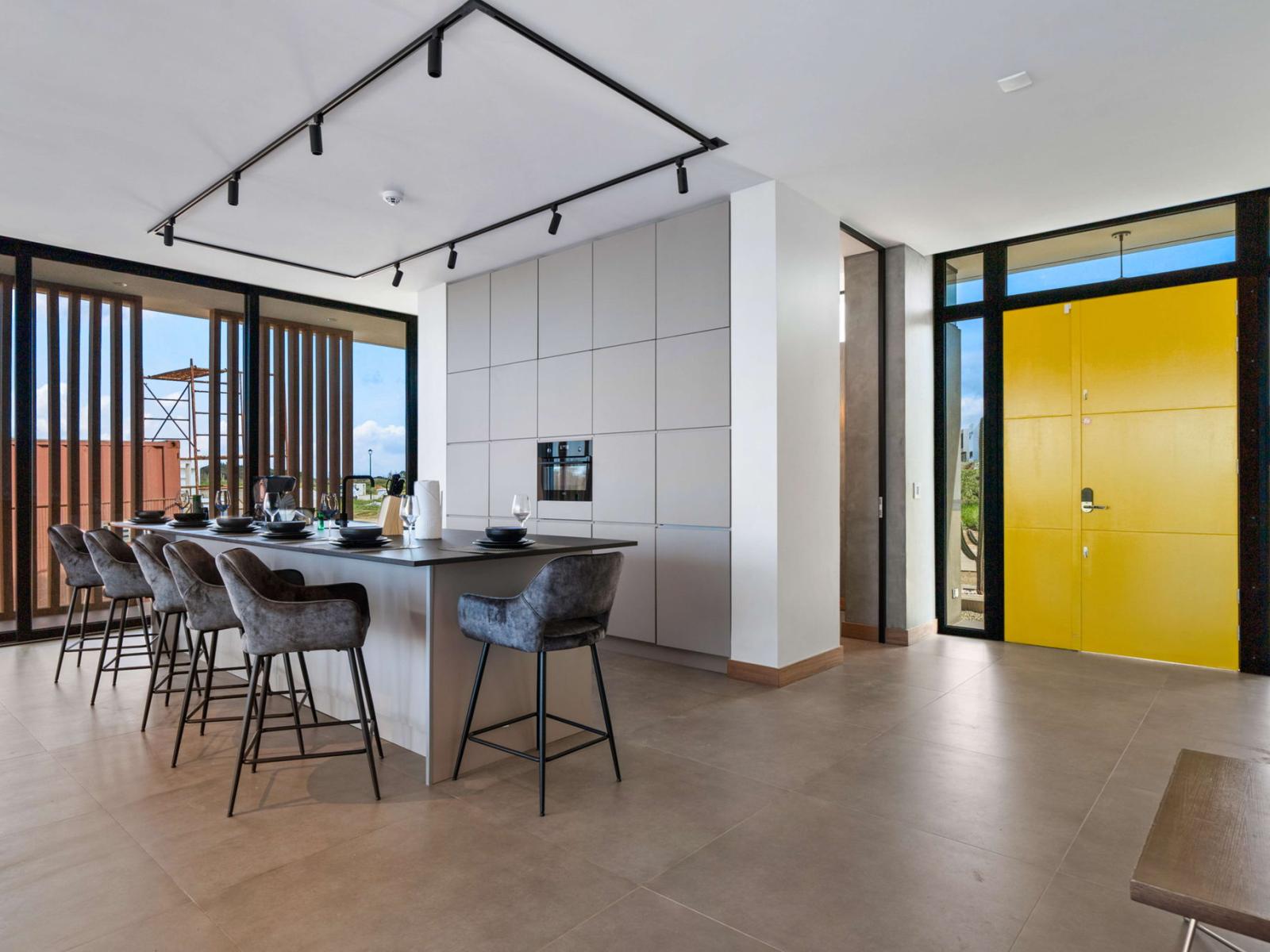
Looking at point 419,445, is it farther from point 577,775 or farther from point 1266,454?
point 1266,454

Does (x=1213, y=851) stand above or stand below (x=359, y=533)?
below

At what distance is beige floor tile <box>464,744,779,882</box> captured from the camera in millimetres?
2340

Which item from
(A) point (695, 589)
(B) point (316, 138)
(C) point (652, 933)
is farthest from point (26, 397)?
(C) point (652, 933)

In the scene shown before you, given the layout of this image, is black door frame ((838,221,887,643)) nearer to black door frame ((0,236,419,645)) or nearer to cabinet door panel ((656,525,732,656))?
cabinet door panel ((656,525,732,656))

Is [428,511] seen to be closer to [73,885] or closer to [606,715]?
[606,715]

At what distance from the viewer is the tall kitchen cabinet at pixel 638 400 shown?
461 centimetres

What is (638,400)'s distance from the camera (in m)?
5.05

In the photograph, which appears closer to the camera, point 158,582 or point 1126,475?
point 158,582

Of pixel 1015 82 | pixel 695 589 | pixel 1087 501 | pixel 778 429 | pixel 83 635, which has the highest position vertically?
pixel 1015 82

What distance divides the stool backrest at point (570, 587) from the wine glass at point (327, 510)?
1705 mm

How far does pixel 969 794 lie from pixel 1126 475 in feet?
11.0

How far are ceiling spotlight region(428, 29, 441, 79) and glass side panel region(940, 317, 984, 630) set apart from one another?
4574 mm

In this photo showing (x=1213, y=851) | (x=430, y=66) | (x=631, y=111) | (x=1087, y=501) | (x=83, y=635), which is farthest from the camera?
(x=1087, y=501)

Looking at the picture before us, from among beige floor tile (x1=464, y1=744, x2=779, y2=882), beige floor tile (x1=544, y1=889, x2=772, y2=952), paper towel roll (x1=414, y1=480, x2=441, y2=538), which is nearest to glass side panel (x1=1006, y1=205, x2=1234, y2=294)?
beige floor tile (x1=464, y1=744, x2=779, y2=882)
